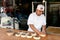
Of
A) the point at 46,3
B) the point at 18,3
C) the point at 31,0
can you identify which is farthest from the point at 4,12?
the point at 46,3

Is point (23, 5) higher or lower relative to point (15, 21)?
higher

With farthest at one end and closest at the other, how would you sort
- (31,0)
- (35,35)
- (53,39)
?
(31,0) < (35,35) < (53,39)

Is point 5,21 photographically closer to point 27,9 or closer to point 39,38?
point 27,9

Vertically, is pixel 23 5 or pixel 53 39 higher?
pixel 23 5

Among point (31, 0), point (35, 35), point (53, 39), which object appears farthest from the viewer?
point (31, 0)

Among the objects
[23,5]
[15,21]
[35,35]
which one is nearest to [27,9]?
[23,5]

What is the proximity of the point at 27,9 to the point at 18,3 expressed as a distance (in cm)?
34

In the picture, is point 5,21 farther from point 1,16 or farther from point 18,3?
point 18,3

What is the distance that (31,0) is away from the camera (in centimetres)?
602

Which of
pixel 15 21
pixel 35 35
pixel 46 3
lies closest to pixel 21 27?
pixel 15 21

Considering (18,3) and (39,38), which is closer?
(39,38)

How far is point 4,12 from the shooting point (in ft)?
20.4

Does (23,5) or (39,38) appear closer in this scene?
(39,38)

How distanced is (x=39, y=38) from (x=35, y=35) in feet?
0.69
